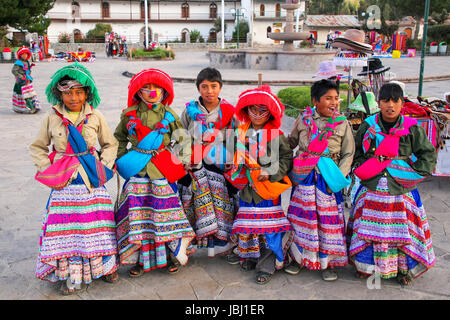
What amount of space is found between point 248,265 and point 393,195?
1.31 m

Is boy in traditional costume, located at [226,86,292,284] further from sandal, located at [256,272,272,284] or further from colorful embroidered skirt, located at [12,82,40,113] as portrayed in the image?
colorful embroidered skirt, located at [12,82,40,113]

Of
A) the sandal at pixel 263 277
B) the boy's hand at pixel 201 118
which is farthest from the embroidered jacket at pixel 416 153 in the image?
the boy's hand at pixel 201 118

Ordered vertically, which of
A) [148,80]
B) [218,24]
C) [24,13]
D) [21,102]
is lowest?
[21,102]

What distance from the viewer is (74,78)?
3.24m

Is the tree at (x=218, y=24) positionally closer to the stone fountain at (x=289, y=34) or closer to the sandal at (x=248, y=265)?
the stone fountain at (x=289, y=34)

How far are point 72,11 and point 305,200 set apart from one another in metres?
50.5

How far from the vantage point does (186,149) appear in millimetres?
3547

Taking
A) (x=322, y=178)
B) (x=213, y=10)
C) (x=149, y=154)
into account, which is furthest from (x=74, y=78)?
(x=213, y=10)

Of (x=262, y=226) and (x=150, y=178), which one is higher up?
(x=150, y=178)

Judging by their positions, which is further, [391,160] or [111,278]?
[111,278]

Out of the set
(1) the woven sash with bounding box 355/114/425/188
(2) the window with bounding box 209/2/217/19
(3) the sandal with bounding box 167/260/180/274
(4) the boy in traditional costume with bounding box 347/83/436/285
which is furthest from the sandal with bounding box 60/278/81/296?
(2) the window with bounding box 209/2/217/19

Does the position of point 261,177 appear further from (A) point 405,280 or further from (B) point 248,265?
(A) point 405,280

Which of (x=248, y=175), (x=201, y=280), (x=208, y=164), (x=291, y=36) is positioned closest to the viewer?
(x=248, y=175)
